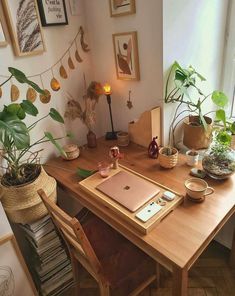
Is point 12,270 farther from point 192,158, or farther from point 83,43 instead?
point 83,43

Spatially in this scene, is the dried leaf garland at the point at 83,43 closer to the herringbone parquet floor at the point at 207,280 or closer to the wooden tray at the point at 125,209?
the wooden tray at the point at 125,209

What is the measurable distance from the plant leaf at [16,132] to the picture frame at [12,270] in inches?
22.5

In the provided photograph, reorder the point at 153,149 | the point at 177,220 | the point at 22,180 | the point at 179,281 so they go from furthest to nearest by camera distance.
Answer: the point at 153,149 → the point at 22,180 → the point at 177,220 → the point at 179,281

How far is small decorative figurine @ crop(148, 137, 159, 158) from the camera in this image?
1.41m

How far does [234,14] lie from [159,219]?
140 cm

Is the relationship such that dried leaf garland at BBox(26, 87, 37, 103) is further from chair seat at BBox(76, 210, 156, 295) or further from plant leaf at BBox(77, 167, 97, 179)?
chair seat at BBox(76, 210, 156, 295)

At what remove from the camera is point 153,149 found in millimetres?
1412

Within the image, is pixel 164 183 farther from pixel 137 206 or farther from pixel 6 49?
pixel 6 49

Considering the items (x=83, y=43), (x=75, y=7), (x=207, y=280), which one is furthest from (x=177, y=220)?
(x=75, y=7)

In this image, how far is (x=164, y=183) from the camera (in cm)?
119

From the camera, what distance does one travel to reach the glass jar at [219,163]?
3.79 ft

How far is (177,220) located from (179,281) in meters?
0.23

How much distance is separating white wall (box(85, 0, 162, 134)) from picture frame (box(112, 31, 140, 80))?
0.09ft

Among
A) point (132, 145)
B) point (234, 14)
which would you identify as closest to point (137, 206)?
point (132, 145)
